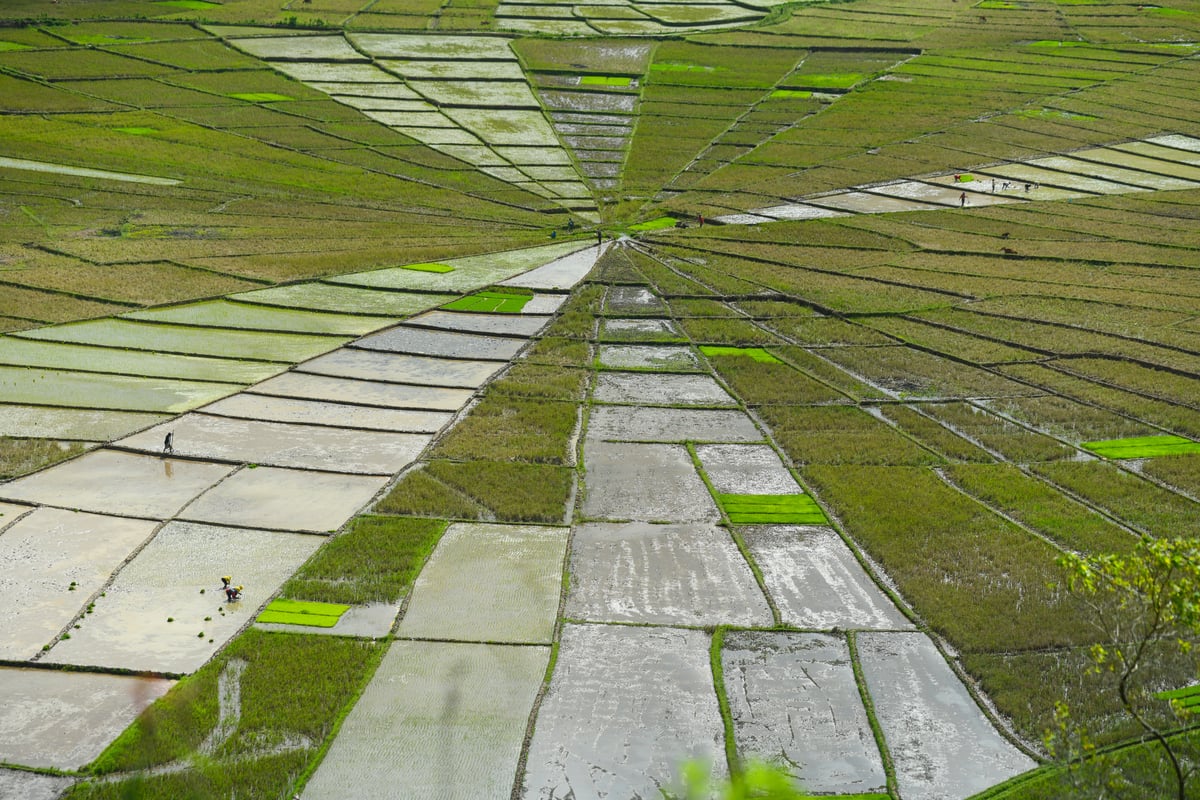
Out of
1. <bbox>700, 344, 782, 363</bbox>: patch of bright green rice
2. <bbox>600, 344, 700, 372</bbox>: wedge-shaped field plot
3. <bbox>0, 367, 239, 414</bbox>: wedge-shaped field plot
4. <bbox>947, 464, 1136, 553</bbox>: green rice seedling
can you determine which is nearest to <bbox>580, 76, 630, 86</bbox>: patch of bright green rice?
<bbox>600, 344, 700, 372</bbox>: wedge-shaped field plot

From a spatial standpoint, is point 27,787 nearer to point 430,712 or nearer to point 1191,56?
point 430,712

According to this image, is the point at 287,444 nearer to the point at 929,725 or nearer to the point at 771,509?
the point at 771,509

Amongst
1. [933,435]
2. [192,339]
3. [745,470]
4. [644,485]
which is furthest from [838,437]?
[192,339]

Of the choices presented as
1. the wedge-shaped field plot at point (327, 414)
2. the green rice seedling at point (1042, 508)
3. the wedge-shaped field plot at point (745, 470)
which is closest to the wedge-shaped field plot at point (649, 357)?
the wedge-shaped field plot at point (745, 470)

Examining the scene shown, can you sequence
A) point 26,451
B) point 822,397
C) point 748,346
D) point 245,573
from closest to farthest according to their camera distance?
point 245,573, point 26,451, point 822,397, point 748,346

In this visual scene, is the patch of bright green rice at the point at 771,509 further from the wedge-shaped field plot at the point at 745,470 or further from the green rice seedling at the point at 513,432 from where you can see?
the green rice seedling at the point at 513,432

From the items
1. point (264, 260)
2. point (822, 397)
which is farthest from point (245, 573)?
point (264, 260)
